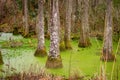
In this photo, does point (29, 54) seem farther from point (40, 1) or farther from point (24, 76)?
point (24, 76)

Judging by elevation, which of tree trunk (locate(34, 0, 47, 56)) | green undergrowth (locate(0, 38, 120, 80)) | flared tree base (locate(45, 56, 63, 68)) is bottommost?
green undergrowth (locate(0, 38, 120, 80))

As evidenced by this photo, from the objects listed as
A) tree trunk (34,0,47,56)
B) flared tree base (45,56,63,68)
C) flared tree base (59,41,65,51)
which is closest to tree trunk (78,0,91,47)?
flared tree base (59,41,65,51)

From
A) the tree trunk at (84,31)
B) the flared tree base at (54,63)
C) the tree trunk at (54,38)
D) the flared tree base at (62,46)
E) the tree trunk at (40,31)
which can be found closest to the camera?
the tree trunk at (54,38)

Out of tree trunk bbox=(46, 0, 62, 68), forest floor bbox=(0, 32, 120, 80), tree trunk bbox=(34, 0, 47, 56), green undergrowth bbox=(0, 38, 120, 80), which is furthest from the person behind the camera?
tree trunk bbox=(34, 0, 47, 56)

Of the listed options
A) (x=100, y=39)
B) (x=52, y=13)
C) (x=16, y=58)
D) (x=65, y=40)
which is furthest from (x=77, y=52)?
(x=100, y=39)

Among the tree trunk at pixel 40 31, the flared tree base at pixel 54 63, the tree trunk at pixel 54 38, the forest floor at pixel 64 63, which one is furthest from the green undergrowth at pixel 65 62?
the tree trunk at pixel 40 31

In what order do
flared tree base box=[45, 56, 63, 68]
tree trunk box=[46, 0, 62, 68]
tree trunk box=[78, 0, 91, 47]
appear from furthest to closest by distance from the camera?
1. tree trunk box=[78, 0, 91, 47]
2. flared tree base box=[45, 56, 63, 68]
3. tree trunk box=[46, 0, 62, 68]

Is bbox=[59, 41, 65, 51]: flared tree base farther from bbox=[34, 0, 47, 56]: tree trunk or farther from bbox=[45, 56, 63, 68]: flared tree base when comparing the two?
bbox=[45, 56, 63, 68]: flared tree base

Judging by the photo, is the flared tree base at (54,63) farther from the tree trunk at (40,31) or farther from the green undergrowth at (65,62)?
the tree trunk at (40,31)

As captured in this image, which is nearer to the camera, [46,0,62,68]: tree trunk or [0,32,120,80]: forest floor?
[0,32,120,80]: forest floor

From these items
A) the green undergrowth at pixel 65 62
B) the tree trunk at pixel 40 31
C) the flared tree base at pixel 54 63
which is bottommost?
the green undergrowth at pixel 65 62

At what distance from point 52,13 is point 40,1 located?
352cm

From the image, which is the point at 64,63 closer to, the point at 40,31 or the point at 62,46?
the point at 40,31

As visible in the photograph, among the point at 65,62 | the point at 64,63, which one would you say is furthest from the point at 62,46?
the point at 64,63
